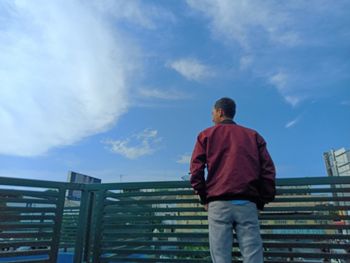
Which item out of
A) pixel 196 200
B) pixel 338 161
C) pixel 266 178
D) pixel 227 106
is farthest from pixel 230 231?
pixel 338 161

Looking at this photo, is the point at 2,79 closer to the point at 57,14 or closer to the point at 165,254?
the point at 57,14

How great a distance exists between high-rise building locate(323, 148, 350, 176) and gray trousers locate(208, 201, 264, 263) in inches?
224

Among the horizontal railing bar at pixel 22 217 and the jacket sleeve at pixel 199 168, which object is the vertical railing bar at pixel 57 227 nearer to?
the horizontal railing bar at pixel 22 217

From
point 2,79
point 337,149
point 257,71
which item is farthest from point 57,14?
point 337,149

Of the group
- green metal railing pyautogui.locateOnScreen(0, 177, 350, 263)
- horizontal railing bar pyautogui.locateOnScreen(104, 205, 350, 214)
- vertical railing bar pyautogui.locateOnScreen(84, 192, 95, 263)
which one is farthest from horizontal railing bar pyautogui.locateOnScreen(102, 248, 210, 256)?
horizontal railing bar pyautogui.locateOnScreen(104, 205, 350, 214)

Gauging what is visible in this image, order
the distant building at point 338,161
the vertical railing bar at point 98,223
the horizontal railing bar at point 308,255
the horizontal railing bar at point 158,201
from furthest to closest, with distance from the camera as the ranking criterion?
the distant building at point 338,161 < the vertical railing bar at point 98,223 < the horizontal railing bar at point 158,201 < the horizontal railing bar at point 308,255

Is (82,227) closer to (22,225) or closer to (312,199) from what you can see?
(22,225)

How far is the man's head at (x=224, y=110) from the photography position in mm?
1812

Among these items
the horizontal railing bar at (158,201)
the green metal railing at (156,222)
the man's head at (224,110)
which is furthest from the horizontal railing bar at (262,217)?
the man's head at (224,110)

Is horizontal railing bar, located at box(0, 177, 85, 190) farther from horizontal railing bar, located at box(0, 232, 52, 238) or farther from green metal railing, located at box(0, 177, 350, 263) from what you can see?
horizontal railing bar, located at box(0, 232, 52, 238)

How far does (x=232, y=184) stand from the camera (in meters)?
1.51

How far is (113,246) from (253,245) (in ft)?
3.67

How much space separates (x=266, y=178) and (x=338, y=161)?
605cm

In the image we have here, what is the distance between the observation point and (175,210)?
2018mm
